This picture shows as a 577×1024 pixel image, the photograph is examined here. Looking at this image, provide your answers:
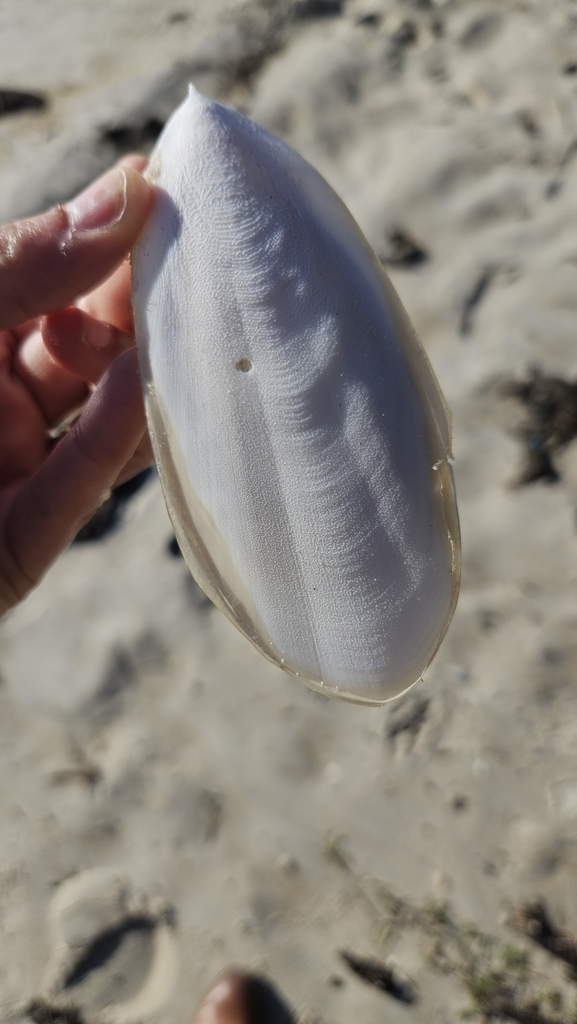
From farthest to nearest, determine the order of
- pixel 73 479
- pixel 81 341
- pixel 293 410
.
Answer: pixel 81 341, pixel 73 479, pixel 293 410

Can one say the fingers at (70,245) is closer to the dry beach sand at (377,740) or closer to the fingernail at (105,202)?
the fingernail at (105,202)

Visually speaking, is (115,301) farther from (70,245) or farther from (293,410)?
(293,410)

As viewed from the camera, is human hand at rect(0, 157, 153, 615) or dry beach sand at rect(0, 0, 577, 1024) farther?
dry beach sand at rect(0, 0, 577, 1024)

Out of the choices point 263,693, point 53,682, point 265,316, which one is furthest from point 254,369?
point 53,682

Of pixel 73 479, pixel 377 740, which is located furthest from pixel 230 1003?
pixel 73 479

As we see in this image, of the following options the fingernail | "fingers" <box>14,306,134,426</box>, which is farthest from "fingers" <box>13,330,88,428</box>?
the fingernail

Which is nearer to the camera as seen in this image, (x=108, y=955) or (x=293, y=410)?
(x=293, y=410)

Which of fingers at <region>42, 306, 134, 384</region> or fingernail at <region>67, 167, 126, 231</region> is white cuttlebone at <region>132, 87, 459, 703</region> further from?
fingers at <region>42, 306, 134, 384</region>
